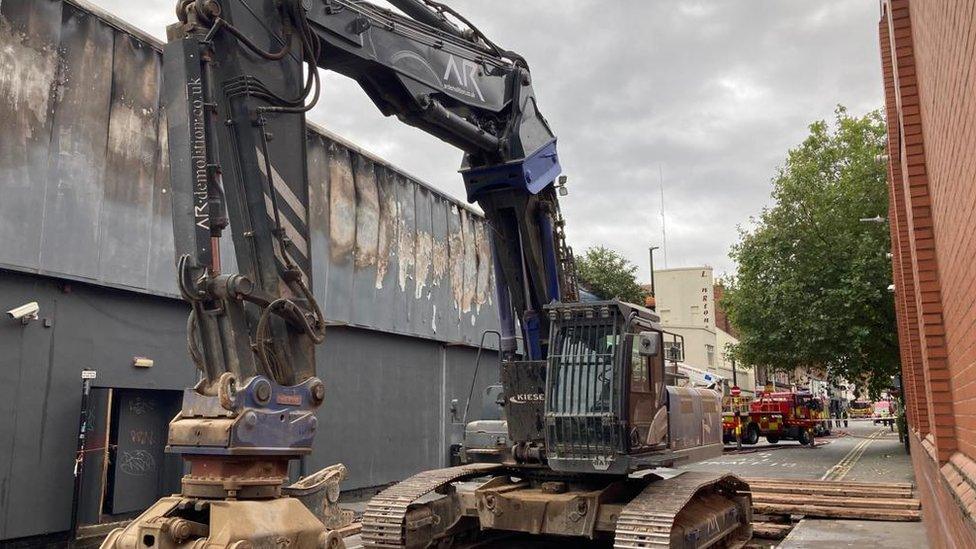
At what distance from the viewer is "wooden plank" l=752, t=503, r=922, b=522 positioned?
11586 mm

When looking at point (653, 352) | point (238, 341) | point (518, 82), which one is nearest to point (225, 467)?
point (238, 341)

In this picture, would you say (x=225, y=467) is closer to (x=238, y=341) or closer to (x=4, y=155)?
(x=238, y=341)

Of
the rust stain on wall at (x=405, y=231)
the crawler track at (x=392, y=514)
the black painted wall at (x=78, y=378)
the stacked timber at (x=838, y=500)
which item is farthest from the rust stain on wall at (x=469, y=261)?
the crawler track at (x=392, y=514)

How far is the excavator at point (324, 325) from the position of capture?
455 centimetres

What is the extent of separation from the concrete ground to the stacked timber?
0.30 m

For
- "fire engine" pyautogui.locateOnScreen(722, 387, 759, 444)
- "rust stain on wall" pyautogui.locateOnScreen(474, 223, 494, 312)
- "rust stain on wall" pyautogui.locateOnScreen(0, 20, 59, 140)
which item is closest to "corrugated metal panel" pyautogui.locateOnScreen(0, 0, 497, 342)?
"rust stain on wall" pyautogui.locateOnScreen(0, 20, 59, 140)

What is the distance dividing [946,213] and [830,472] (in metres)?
17.7

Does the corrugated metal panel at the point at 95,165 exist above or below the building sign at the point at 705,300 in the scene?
below

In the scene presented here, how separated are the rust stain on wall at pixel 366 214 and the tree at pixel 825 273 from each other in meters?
16.8

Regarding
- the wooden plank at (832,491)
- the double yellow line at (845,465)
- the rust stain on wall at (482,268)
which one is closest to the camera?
the wooden plank at (832,491)

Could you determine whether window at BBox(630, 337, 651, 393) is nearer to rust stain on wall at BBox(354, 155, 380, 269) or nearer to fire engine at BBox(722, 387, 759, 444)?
rust stain on wall at BBox(354, 155, 380, 269)

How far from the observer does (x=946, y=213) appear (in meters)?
4.75

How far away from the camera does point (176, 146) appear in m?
4.99

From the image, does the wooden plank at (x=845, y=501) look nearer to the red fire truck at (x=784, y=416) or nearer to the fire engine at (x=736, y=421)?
the fire engine at (x=736, y=421)
